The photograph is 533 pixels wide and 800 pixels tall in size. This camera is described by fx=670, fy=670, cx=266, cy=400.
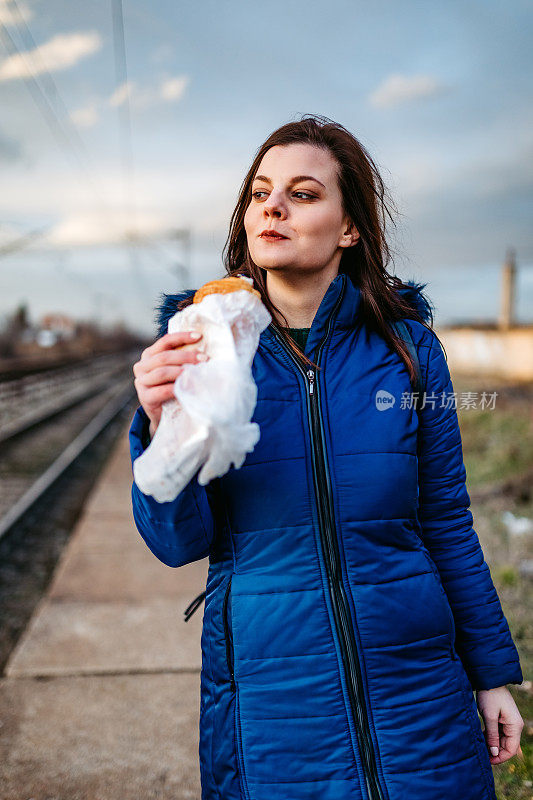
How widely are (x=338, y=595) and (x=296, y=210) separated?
91 cm

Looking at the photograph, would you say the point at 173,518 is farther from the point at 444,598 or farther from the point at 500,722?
the point at 500,722

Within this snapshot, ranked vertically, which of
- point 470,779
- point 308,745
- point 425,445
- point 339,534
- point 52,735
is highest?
point 425,445

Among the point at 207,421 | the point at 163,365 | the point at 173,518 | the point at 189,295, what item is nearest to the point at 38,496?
the point at 189,295

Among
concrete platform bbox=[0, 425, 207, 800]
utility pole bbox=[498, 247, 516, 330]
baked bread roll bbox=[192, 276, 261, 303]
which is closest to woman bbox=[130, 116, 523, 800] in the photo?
baked bread roll bbox=[192, 276, 261, 303]

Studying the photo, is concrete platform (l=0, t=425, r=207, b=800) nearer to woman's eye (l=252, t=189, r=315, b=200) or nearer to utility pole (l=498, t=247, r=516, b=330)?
woman's eye (l=252, t=189, r=315, b=200)

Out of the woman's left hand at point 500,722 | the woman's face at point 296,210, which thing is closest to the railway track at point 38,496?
the woman's left hand at point 500,722

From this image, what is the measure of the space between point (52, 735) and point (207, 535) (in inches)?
93.1

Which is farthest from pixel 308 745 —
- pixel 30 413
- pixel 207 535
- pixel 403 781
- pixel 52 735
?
pixel 30 413

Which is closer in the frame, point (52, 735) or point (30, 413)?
point (52, 735)

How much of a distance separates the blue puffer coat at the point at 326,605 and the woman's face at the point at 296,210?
0.55 feet

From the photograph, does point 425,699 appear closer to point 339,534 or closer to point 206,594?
point 339,534

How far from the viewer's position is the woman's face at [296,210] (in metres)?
1.62

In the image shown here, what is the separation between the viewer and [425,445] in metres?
1.67

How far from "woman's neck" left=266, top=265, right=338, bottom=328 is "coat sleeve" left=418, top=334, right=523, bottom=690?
13.0 inches
